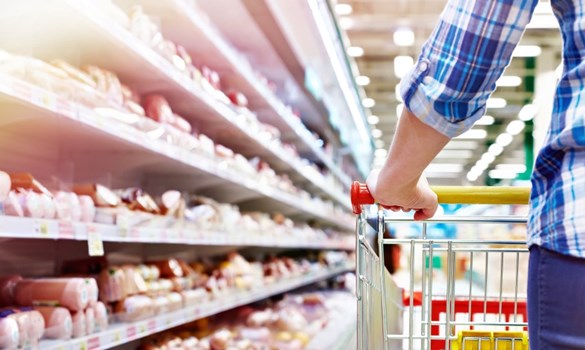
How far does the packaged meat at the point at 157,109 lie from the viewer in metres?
2.89

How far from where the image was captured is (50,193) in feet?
6.46

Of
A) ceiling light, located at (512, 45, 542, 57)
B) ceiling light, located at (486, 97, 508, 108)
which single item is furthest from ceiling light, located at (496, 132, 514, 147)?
ceiling light, located at (512, 45, 542, 57)

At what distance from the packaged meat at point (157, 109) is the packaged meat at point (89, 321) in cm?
97

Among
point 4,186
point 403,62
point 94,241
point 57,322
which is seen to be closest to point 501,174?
point 403,62

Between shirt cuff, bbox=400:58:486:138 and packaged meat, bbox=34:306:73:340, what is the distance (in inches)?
55.9

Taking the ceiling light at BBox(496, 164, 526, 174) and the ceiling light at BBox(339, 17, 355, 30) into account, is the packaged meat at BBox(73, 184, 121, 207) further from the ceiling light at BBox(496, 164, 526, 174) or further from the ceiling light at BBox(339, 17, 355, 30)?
the ceiling light at BBox(496, 164, 526, 174)

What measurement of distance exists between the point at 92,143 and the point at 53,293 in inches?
29.1

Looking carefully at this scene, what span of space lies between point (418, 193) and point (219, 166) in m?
2.34

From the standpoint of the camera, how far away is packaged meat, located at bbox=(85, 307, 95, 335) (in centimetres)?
211

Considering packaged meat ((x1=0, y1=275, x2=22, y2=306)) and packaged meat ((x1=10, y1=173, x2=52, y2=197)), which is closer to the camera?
packaged meat ((x1=10, y1=173, x2=52, y2=197))

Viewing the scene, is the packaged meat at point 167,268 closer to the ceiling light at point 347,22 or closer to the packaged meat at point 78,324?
the packaged meat at point 78,324

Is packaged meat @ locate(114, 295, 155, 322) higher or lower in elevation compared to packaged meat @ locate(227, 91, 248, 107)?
lower

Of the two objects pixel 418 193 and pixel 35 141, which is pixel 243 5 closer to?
pixel 35 141

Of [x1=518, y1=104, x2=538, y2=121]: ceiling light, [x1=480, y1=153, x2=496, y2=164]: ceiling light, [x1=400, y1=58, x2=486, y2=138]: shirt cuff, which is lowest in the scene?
[x1=400, y1=58, x2=486, y2=138]: shirt cuff
